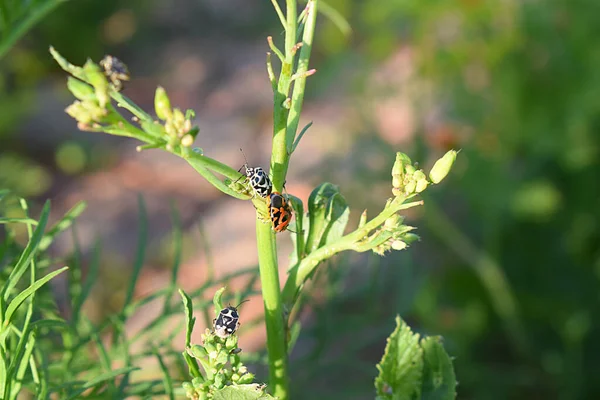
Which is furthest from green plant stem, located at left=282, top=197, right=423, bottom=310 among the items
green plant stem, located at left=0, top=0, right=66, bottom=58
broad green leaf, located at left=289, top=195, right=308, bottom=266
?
green plant stem, located at left=0, top=0, right=66, bottom=58

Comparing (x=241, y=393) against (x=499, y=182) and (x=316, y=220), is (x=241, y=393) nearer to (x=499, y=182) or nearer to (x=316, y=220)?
(x=316, y=220)

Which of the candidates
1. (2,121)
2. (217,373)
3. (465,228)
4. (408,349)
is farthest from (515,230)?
(2,121)

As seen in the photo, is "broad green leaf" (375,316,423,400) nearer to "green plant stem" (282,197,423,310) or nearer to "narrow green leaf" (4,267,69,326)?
"green plant stem" (282,197,423,310)

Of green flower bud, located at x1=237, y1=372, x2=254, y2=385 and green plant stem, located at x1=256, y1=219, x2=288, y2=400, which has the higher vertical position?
green plant stem, located at x1=256, y1=219, x2=288, y2=400

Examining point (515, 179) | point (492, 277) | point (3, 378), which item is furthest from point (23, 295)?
point (515, 179)

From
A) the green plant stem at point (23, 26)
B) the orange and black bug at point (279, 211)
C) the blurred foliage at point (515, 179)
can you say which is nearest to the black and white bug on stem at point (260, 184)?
the orange and black bug at point (279, 211)
